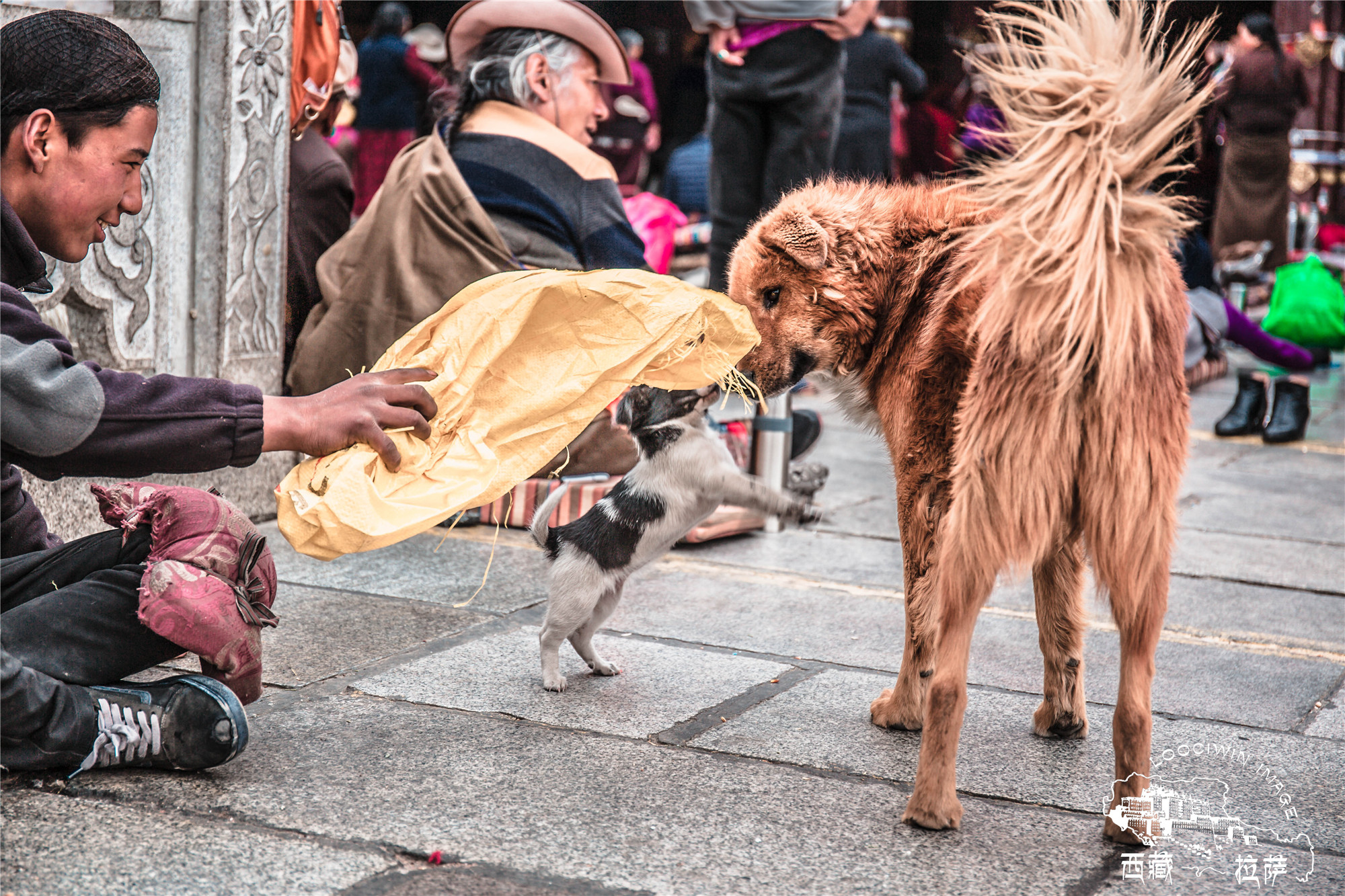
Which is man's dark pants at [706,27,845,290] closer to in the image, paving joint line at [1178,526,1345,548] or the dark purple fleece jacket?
paving joint line at [1178,526,1345,548]

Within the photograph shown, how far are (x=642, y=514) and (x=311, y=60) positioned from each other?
2801 millimetres

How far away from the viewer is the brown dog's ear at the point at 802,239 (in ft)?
10.6

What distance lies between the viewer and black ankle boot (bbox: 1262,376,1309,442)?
25.8 feet

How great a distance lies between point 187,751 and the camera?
264 cm

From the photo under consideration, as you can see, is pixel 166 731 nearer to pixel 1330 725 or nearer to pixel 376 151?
pixel 1330 725

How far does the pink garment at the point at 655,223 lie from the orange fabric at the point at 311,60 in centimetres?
201

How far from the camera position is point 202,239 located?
15.5 ft

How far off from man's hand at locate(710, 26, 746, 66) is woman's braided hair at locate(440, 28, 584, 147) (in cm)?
164

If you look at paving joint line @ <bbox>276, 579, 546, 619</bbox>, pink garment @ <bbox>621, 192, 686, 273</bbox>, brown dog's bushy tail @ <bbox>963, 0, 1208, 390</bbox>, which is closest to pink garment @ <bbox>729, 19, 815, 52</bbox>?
pink garment @ <bbox>621, 192, 686, 273</bbox>

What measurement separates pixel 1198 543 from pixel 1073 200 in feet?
11.4

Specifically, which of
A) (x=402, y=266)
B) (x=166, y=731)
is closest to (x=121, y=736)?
(x=166, y=731)

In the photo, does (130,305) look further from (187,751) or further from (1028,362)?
(1028,362)

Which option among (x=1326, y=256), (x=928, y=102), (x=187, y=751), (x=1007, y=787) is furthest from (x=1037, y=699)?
(x=928, y=102)

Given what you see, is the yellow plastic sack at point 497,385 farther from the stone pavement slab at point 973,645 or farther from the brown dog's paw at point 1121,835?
the brown dog's paw at point 1121,835
